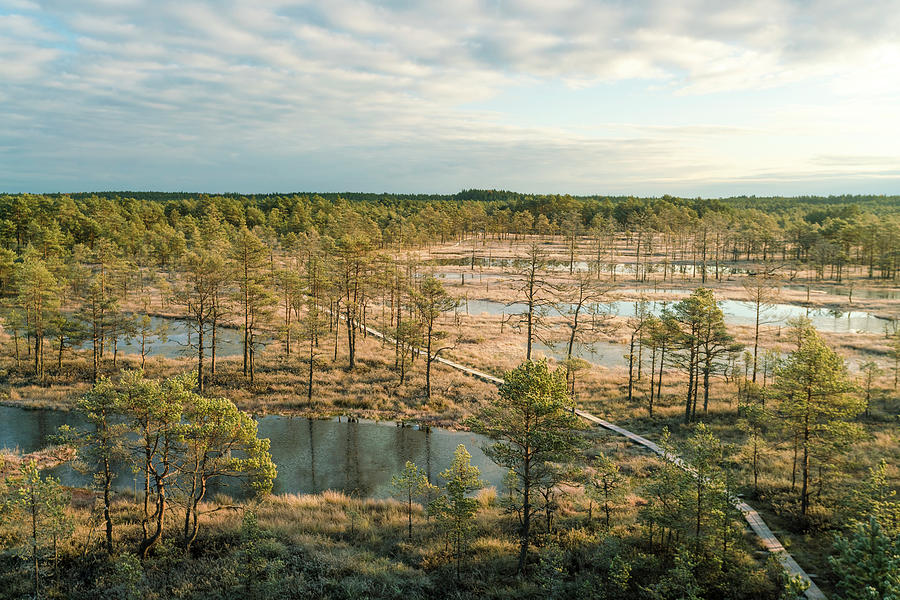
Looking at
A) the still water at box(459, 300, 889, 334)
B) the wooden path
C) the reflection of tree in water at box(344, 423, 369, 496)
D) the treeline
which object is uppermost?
the treeline

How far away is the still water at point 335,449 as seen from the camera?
28.0m

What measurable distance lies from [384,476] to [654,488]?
609 inches

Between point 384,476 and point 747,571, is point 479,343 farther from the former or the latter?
point 747,571

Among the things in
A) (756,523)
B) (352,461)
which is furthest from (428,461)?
(756,523)

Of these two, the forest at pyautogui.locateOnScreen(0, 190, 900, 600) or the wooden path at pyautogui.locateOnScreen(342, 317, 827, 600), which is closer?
the wooden path at pyautogui.locateOnScreen(342, 317, 827, 600)

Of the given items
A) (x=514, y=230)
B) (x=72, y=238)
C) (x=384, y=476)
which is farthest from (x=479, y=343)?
(x=514, y=230)

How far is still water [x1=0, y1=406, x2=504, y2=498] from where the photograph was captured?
2802cm

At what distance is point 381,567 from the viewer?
18.8 metres

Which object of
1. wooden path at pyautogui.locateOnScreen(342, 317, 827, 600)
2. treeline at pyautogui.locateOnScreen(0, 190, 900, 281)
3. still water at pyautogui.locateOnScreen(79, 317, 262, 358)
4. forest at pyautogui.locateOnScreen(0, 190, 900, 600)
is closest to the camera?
wooden path at pyautogui.locateOnScreen(342, 317, 827, 600)

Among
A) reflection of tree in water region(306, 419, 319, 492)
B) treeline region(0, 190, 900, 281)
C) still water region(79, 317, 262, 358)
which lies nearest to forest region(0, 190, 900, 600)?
reflection of tree in water region(306, 419, 319, 492)

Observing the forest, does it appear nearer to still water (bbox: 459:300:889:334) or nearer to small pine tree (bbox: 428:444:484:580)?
small pine tree (bbox: 428:444:484:580)

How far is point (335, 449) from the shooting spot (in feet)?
105

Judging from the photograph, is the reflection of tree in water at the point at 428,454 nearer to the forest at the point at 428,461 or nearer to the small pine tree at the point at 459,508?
the forest at the point at 428,461

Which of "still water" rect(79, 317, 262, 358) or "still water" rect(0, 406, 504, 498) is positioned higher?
"still water" rect(79, 317, 262, 358)
